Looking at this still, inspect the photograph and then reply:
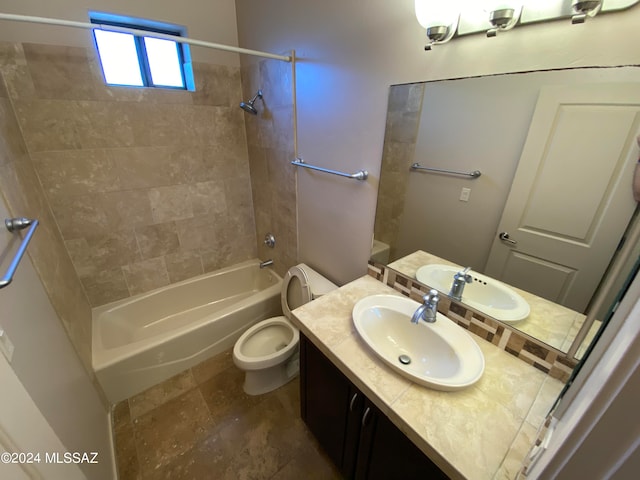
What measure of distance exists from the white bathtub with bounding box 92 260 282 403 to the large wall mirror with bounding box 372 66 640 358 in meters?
1.41

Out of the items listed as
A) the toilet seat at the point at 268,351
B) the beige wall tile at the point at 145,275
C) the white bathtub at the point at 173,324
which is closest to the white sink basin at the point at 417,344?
the toilet seat at the point at 268,351

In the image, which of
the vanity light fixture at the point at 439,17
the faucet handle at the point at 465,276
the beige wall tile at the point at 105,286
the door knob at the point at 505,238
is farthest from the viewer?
the beige wall tile at the point at 105,286

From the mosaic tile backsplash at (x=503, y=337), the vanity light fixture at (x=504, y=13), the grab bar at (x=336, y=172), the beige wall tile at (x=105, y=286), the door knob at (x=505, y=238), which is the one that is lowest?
the beige wall tile at (x=105, y=286)

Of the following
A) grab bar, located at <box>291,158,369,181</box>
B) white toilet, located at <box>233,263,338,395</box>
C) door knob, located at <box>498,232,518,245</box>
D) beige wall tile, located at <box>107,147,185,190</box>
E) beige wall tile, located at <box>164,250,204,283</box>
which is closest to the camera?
door knob, located at <box>498,232,518,245</box>

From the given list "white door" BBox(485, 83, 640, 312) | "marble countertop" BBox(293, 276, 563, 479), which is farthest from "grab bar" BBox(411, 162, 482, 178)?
"marble countertop" BBox(293, 276, 563, 479)

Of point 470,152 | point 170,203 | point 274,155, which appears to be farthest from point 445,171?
point 170,203

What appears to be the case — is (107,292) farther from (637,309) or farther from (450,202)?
(637,309)

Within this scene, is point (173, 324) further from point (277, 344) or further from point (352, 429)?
point (352, 429)

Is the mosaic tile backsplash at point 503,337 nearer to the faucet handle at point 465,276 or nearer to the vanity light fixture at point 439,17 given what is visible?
the faucet handle at point 465,276

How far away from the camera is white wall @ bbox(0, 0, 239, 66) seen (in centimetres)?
136

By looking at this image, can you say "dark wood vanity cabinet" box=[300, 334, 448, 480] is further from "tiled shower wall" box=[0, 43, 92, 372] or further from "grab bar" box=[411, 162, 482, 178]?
"tiled shower wall" box=[0, 43, 92, 372]

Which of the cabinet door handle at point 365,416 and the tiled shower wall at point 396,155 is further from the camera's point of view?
the tiled shower wall at point 396,155

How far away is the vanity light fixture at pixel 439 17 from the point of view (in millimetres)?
798

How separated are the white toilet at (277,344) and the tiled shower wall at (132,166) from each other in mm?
954
